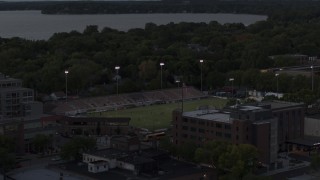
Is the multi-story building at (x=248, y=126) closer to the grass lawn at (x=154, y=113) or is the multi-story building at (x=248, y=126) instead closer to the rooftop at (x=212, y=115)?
the rooftop at (x=212, y=115)

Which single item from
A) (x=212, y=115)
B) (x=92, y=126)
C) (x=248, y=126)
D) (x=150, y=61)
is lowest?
(x=92, y=126)

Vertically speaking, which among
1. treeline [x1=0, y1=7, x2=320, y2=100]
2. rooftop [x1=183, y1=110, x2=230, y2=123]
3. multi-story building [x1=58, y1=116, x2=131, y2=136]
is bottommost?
multi-story building [x1=58, y1=116, x2=131, y2=136]

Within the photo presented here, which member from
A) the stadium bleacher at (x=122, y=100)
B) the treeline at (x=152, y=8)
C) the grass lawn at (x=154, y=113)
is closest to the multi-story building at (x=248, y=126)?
the grass lawn at (x=154, y=113)

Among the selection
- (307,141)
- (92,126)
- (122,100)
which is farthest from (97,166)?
(122,100)

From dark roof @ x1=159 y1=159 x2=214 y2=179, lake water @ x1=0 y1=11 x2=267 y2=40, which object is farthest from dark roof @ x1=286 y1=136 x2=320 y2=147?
lake water @ x1=0 y1=11 x2=267 y2=40

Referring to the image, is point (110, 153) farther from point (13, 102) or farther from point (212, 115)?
point (13, 102)

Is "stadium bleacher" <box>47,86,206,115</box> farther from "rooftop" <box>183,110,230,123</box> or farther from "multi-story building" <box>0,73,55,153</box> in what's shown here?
"rooftop" <box>183,110,230,123</box>
